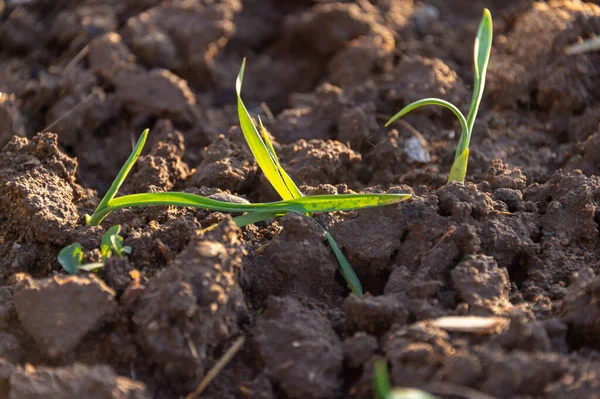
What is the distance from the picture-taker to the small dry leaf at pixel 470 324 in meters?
1.39

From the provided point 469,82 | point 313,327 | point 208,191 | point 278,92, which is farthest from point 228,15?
point 313,327

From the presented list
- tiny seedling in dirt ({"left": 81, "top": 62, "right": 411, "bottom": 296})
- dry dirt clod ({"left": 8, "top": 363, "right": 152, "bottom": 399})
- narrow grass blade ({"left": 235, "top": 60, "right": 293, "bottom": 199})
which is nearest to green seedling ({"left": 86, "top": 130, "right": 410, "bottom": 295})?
tiny seedling in dirt ({"left": 81, "top": 62, "right": 411, "bottom": 296})

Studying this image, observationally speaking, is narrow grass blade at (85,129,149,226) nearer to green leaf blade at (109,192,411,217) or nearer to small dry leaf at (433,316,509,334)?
green leaf blade at (109,192,411,217)

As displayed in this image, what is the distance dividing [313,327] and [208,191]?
67 centimetres

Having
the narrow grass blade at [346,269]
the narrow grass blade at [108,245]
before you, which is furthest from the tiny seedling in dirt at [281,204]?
the narrow grass blade at [108,245]

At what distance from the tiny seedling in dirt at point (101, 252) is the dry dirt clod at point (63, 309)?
101 mm

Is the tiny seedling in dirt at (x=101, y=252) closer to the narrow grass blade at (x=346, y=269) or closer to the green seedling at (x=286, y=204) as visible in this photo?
the green seedling at (x=286, y=204)

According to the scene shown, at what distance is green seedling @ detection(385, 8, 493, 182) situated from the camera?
1890mm

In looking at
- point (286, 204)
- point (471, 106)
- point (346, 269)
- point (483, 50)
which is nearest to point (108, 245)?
point (286, 204)

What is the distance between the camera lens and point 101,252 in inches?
64.9

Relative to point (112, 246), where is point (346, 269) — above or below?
below

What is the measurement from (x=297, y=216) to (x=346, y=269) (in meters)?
0.18

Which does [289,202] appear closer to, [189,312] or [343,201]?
[343,201]

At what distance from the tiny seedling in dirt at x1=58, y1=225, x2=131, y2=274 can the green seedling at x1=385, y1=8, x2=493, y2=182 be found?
79cm
